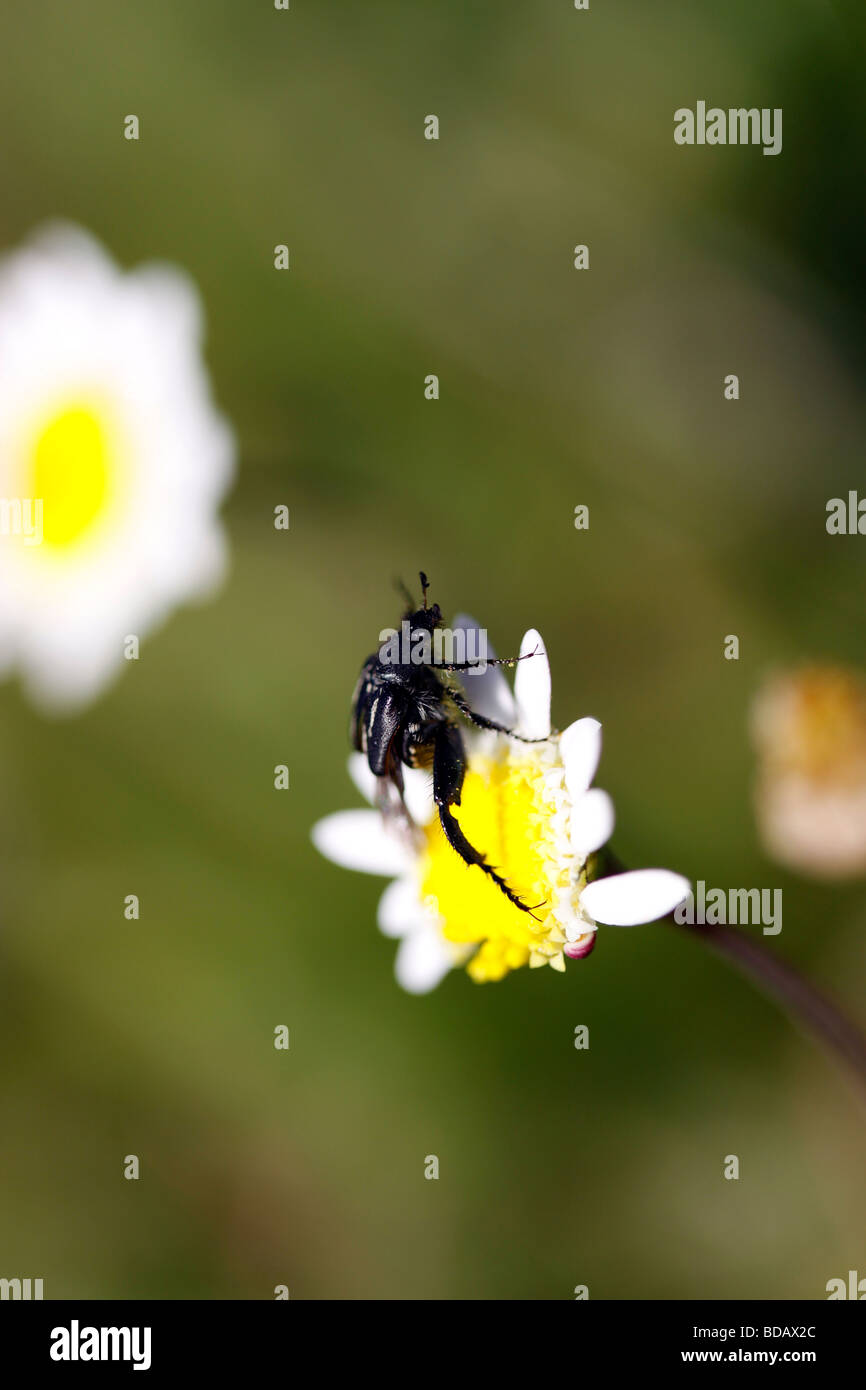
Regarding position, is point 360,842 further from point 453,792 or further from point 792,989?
point 792,989

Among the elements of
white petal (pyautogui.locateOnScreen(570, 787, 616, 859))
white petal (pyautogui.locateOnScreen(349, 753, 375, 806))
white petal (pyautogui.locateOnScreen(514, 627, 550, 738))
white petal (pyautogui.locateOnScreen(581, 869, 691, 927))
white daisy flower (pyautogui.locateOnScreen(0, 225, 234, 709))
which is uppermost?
white daisy flower (pyautogui.locateOnScreen(0, 225, 234, 709))

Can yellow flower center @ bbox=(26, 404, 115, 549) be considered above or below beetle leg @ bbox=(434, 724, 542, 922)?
above

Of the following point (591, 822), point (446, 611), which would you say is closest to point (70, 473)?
point (446, 611)

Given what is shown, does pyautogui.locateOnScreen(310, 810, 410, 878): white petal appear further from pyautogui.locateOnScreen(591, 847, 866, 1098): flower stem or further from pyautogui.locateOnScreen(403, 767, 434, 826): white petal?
pyautogui.locateOnScreen(591, 847, 866, 1098): flower stem

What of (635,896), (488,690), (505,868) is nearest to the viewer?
(635,896)

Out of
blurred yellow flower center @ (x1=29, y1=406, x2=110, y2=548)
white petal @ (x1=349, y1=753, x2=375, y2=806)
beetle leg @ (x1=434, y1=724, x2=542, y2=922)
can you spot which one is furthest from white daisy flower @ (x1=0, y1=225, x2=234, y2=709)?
beetle leg @ (x1=434, y1=724, x2=542, y2=922)

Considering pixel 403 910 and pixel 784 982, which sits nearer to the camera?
pixel 784 982

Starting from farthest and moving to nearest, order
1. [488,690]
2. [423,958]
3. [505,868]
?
[423,958], [488,690], [505,868]
